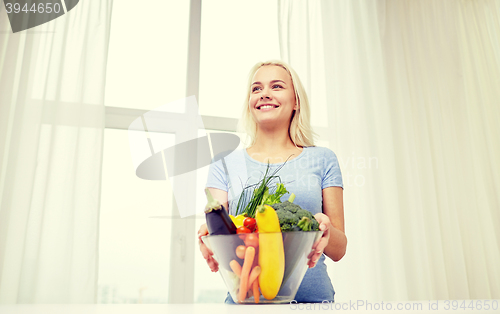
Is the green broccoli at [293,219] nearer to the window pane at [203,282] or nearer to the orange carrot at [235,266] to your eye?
the orange carrot at [235,266]

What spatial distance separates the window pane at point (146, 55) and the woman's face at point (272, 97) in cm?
99

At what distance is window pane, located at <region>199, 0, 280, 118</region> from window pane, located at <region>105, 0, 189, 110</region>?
0.15 m

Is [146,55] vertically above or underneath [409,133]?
above

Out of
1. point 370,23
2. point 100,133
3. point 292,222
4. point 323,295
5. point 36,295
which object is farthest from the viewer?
point 370,23

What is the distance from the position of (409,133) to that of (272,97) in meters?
1.43

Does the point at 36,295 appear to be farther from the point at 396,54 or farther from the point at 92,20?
the point at 396,54

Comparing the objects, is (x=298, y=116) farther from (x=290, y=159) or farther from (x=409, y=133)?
(x=409, y=133)

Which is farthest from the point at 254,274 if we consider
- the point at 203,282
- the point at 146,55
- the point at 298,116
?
the point at 146,55

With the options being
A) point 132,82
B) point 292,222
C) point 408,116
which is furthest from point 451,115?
point 292,222

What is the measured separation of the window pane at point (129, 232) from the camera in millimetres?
1771

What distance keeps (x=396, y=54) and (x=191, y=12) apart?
136 centimetres

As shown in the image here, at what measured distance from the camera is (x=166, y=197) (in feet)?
6.26

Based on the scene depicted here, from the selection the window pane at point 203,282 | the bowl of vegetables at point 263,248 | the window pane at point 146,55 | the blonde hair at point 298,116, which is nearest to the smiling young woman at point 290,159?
the blonde hair at point 298,116

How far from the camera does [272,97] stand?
114cm
